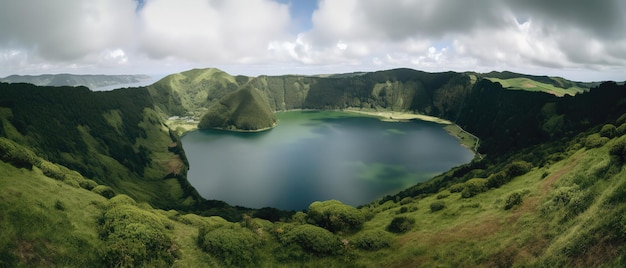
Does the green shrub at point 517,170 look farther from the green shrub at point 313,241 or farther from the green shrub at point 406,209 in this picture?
the green shrub at point 313,241

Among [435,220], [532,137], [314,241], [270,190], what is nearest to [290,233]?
[314,241]

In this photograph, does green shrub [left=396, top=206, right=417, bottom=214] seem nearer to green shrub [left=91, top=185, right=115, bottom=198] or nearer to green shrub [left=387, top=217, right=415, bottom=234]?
green shrub [left=387, top=217, right=415, bottom=234]

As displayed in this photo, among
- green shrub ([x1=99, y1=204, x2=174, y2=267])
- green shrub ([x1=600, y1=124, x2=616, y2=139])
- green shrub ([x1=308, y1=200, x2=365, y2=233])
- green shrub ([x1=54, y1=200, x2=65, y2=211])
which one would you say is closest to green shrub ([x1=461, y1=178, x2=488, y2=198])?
green shrub ([x1=308, y1=200, x2=365, y2=233])

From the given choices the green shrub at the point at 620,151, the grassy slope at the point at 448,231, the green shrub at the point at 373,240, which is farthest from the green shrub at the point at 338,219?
the green shrub at the point at 620,151

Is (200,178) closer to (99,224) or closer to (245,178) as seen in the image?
(245,178)

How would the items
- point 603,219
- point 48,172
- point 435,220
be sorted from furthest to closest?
point 48,172
point 435,220
point 603,219

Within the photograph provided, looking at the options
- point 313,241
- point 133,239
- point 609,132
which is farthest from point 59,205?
point 609,132
